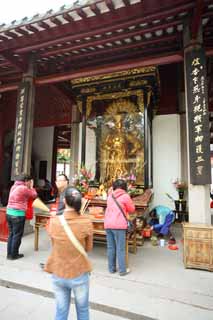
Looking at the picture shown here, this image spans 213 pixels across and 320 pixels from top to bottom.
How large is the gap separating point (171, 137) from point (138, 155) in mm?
1549

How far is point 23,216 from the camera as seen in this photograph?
369cm

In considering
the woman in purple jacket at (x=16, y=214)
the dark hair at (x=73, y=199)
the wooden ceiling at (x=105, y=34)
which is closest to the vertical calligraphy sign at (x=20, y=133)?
the wooden ceiling at (x=105, y=34)

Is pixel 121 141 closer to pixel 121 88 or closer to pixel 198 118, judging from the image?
pixel 121 88

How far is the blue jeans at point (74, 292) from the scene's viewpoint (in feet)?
5.23

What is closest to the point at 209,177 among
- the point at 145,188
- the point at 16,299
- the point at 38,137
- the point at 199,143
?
the point at 199,143

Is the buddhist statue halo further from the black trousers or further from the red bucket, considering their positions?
the black trousers

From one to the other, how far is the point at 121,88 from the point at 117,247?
169 inches

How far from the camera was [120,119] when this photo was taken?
20.1ft

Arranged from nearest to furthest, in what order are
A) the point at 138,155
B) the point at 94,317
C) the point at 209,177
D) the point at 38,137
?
the point at 94,317
the point at 209,177
the point at 138,155
the point at 38,137

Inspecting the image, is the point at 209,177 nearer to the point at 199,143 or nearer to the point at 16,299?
the point at 199,143

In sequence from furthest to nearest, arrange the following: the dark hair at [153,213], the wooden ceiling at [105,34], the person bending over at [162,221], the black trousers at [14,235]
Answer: the dark hair at [153,213]
the person bending over at [162,221]
the black trousers at [14,235]
the wooden ceiling at [105,34]

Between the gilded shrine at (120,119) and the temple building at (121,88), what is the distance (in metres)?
0.03

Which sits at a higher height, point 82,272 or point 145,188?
point 145,188

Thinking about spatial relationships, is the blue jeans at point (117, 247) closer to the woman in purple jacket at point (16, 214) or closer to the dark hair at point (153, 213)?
the woman in purple jacket at point (16, 214)
